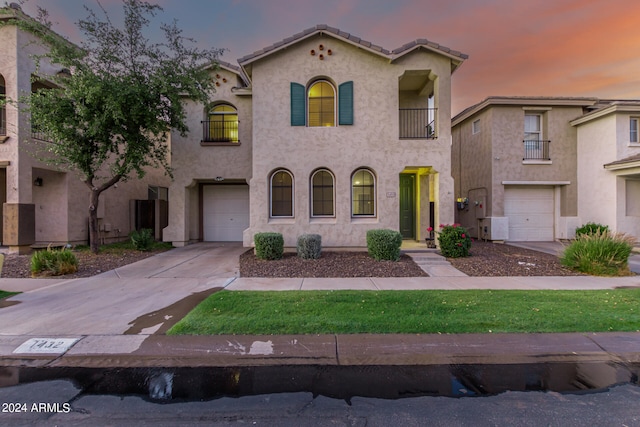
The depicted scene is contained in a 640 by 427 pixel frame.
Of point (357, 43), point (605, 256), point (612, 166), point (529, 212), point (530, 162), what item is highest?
point (357, 43)

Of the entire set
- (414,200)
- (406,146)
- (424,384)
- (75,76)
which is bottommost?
(424,384)

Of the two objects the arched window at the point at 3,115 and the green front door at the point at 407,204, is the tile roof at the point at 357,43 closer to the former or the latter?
the green front door at the point at 407,204

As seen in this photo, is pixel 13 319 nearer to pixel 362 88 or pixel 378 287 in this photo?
pixel 378 287

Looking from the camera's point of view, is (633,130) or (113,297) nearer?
(113,297)

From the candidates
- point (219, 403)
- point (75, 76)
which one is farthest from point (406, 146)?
point (75, 76)

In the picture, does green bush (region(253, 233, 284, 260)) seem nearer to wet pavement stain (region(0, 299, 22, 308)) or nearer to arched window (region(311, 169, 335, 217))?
arched window (region(311, 169, 335, 217))

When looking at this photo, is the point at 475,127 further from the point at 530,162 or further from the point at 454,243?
the point at 454,243

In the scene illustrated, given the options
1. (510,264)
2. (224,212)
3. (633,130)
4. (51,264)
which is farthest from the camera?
(224,212)

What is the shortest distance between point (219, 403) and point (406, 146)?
33.6 feet

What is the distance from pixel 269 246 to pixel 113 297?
440 cm

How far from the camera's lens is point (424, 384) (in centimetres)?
335

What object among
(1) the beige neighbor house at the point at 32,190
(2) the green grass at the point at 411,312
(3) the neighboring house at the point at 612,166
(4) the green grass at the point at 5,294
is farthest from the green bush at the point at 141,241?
(3) the neighboring house at the point at 612,166

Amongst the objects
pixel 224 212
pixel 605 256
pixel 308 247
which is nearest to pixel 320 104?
pixel 308 247

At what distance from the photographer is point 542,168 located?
14477 millimetres
